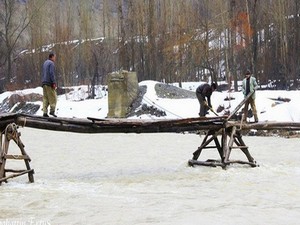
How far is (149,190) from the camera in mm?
6570

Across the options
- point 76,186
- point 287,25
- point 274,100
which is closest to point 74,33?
point 287,25

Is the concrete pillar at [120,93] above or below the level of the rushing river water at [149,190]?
above

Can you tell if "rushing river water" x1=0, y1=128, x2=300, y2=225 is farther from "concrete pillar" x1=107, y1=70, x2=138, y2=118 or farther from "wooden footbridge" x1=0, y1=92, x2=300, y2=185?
"concrete pillar" x1=107, y1=70, x2=138, y2=118

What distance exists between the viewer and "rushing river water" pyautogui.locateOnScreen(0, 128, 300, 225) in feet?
16.7

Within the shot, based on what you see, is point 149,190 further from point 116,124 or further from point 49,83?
point 49,83

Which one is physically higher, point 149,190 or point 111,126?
point 111,126

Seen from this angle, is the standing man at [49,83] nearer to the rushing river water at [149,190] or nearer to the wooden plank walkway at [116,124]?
the rushing river water at [149,190]

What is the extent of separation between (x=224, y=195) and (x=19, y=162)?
468 cm

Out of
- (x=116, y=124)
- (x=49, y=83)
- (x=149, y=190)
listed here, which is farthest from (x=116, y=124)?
(x=49, y=83)

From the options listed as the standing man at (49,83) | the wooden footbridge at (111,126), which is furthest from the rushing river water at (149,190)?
the standing man at (49,83)

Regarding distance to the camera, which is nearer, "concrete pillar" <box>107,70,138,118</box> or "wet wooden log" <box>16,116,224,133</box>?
"wet wooden log" <box>16,116,224,133</box>

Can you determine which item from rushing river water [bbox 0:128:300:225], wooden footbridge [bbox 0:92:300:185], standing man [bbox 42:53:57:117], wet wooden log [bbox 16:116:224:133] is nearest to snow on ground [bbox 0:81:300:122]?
rushing river water [bbox 0:128:300:225]

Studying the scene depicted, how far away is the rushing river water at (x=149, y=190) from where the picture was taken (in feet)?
16.7

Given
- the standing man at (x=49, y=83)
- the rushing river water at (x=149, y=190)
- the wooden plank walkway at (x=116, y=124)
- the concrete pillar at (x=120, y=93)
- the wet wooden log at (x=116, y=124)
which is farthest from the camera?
the concrete pillar at (x=120, y=93)
